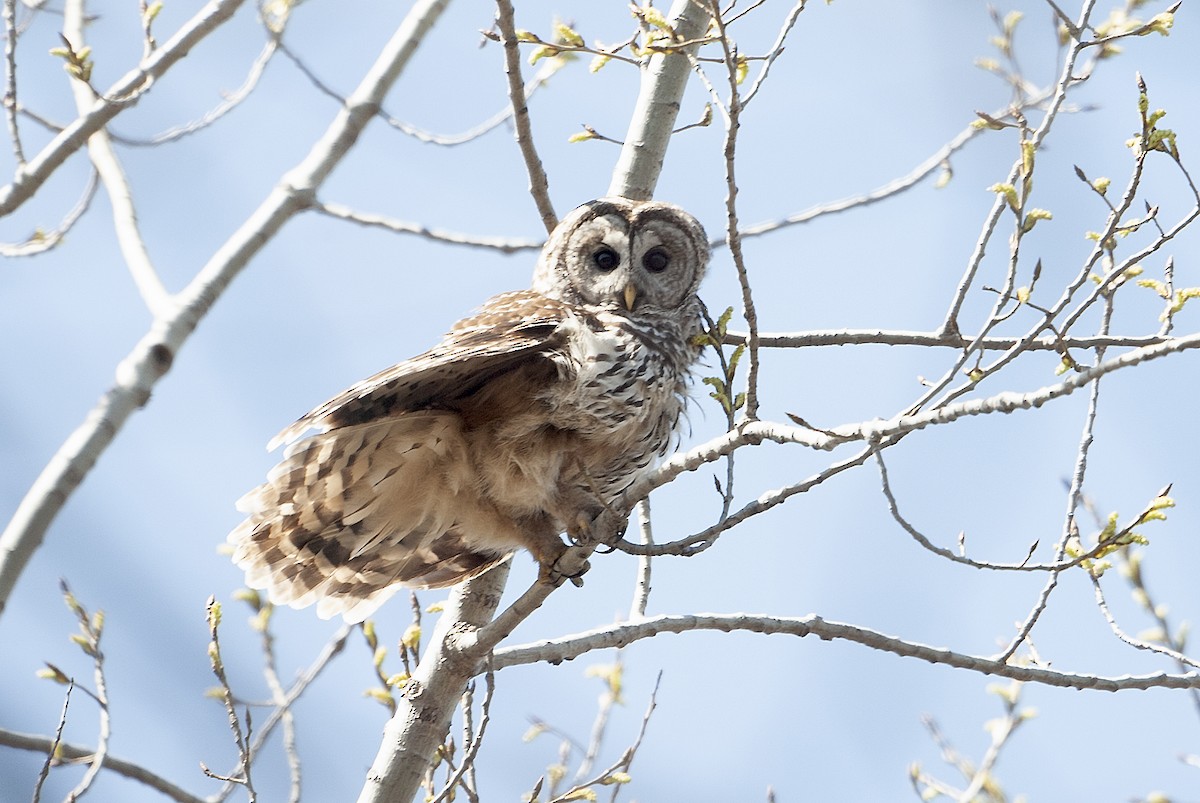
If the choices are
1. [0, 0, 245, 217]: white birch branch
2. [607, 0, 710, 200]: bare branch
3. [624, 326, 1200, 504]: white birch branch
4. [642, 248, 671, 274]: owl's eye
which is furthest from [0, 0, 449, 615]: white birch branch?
[624, 326, 1200, 504]: white birch branch

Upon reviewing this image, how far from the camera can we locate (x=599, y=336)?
346cm

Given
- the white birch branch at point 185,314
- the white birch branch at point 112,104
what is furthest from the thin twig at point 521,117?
the white birch branch at point 112,104

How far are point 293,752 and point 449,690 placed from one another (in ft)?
2.81

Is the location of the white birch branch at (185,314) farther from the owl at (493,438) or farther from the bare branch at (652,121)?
the bare branch at (652,121)

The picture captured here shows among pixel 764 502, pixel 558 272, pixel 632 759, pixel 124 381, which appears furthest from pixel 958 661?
pixel 124 381

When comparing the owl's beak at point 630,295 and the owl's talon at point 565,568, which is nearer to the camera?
the owl's talon at point 565,568

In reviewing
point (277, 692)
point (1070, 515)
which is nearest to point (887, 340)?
point (1070, 515)

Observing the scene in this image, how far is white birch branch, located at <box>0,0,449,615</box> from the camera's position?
260 centimetres

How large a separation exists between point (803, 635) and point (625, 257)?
152 centimetres

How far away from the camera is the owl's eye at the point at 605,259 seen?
12.8ft

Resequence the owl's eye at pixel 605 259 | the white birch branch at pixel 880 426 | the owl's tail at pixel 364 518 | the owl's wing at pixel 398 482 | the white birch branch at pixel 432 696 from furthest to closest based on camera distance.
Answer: the owl's eye at pixel 605 259 < the owl's tail at pixel 364 518 < the owl's wing at pixel 398 482 < the white birch branch at pixel 432 696 < the white birch branch at pixel 880 426

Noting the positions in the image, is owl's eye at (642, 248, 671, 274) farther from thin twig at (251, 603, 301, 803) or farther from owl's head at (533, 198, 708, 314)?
thin twig at (251, 603, 301, 803)

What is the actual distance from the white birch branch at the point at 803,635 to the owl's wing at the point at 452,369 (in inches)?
29.2

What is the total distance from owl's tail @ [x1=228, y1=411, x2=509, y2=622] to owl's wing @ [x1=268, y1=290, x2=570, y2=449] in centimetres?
7
